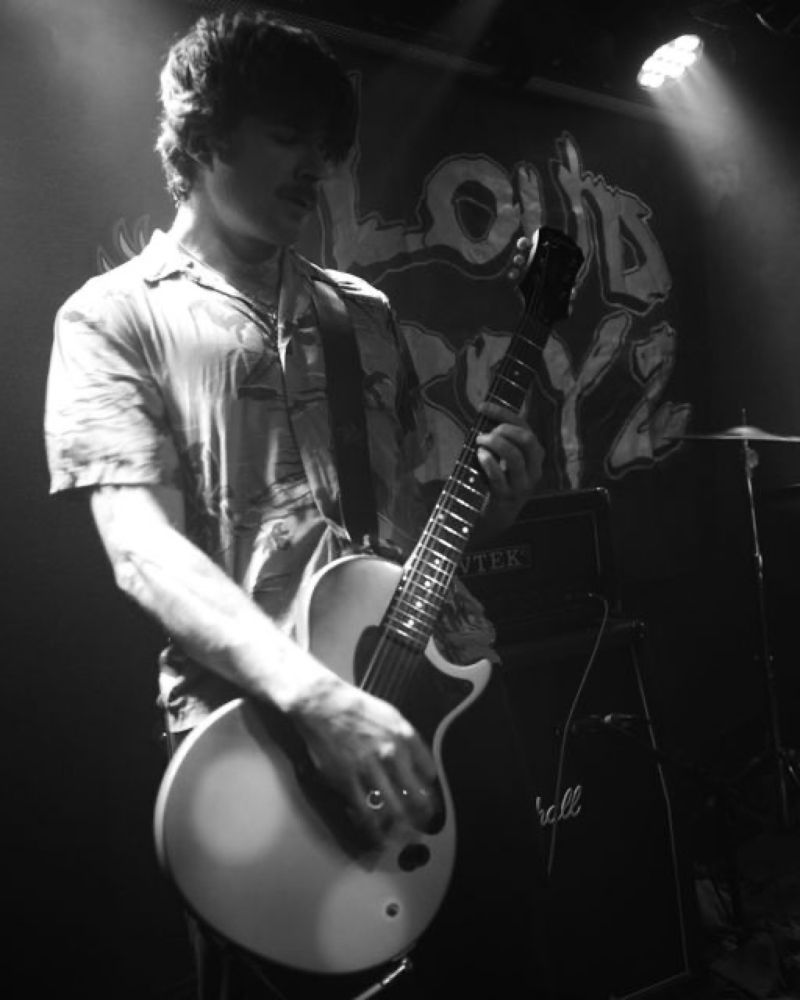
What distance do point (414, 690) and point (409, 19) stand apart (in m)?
2.01

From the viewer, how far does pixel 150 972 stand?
189 cm

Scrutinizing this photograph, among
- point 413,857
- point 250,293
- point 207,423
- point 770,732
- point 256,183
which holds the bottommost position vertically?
point 770,732

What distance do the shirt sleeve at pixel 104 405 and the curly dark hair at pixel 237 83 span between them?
331 millimetres

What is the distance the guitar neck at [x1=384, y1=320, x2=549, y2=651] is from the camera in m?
1.20

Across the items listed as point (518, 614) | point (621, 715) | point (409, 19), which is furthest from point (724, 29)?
point (621, 715)

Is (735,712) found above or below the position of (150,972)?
above

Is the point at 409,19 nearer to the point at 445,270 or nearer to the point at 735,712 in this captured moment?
the point at 445,270

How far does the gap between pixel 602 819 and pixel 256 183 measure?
1.55 meters

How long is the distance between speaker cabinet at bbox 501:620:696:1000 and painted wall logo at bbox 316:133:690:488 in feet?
2.58

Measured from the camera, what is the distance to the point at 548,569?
199cm

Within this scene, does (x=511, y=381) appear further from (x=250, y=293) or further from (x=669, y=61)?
(x=669, y=61)

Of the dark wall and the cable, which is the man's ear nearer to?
the dark wall

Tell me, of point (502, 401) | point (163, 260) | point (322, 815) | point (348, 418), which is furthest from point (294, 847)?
point (163, 260)

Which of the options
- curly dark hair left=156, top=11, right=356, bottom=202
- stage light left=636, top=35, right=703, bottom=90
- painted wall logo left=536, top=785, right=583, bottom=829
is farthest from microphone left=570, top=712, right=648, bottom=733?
stage light left=636, top=35, right=703, bottom=90
